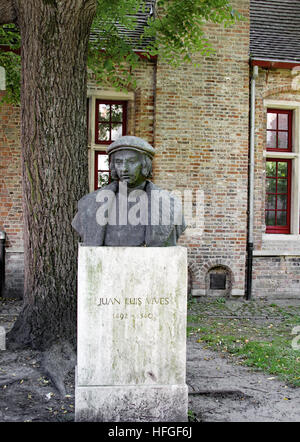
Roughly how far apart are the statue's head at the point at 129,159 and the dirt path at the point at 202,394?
6.85 ft

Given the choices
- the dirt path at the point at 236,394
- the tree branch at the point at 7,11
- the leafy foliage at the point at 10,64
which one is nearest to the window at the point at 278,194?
the dirt path at the point at 236,394

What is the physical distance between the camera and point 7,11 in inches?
222

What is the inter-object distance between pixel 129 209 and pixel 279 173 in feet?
25.6

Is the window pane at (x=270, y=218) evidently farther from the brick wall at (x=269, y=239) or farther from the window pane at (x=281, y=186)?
the window pane at (x=281, y=186)

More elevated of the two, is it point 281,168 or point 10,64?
point 10,64

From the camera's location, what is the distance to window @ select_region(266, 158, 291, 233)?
1071 cm

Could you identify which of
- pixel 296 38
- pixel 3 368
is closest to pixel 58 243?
pixel 3 368

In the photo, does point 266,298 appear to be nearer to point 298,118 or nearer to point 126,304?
point 298,118

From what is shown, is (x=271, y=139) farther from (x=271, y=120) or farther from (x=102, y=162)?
(x=102, y=162)

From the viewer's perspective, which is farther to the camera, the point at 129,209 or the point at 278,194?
the point at 278,194

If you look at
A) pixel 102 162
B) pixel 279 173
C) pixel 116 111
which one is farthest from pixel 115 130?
pixel 279 173

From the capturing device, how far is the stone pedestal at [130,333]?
3.53 metres

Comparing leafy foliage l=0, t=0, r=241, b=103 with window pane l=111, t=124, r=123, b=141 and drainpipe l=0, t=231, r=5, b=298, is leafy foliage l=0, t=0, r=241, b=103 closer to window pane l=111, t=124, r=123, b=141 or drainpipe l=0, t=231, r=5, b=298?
window pane l=111, t=124, r=123, b=141

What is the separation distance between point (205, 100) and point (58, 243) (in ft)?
18.9
